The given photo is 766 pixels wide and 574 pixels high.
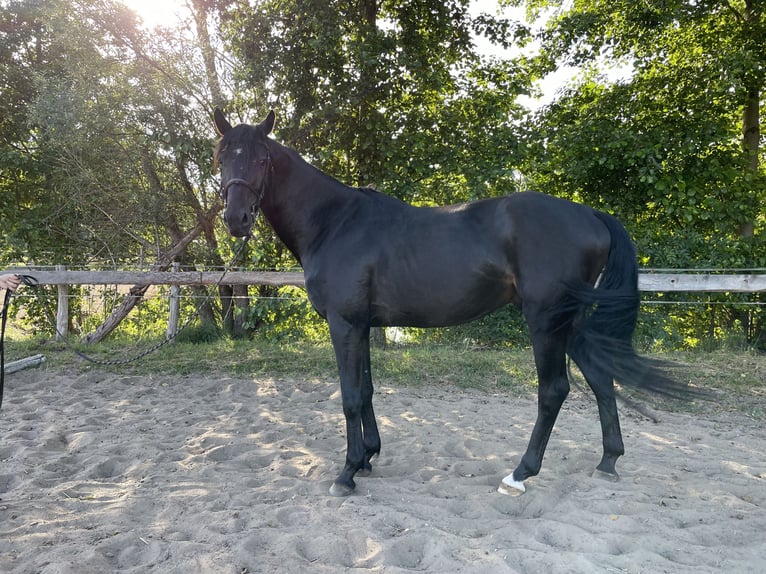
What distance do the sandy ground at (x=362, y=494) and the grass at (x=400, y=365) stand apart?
87 centimetres

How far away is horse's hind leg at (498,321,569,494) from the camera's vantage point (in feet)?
9.15

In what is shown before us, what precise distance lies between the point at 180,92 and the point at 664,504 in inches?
318

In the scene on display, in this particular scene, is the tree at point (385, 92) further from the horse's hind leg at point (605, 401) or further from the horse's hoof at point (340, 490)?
the horse's hoof at point (340, 490)

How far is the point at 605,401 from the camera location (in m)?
3.01

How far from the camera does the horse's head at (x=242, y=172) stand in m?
2.82

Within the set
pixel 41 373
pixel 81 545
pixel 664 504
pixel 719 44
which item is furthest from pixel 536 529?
pixel 719 44

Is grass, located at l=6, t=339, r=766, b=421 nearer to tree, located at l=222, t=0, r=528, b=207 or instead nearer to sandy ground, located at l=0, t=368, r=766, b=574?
sandy ground, located at l=0, t=368, r=766, b=574

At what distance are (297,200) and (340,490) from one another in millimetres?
1908

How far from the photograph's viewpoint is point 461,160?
7.66 meters

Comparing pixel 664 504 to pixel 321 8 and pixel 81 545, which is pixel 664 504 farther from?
pixel 321 8

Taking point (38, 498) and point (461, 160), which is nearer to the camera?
point (38, 498)

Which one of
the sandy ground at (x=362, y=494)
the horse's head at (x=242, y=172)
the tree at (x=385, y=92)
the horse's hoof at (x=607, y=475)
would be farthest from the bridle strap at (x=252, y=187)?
the tree at (x=385, y=92)

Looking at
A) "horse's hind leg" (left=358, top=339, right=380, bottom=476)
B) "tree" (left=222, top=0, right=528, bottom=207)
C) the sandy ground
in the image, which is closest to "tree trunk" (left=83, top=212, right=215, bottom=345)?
"tree" (left=222, top=0, right=528, bottom=207)

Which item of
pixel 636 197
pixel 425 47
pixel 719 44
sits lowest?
pixel 636 197
